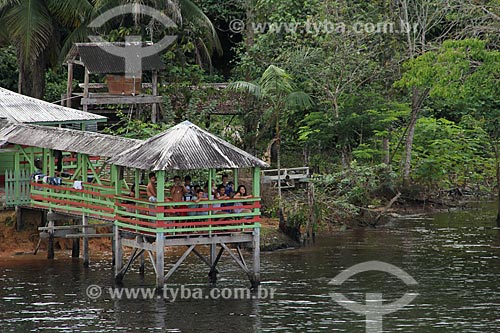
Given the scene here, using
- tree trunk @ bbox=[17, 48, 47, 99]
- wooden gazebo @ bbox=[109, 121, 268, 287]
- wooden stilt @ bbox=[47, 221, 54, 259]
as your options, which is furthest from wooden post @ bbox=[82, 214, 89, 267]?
tree trunk @ bbox=[17, 48, 47, 99]

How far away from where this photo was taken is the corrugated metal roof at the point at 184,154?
31625 millimetres

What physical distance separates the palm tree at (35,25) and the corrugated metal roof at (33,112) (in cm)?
683

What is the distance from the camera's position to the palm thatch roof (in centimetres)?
3456

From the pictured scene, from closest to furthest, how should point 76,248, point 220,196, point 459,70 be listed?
point 220,196 < point 76,248 < point 459,70

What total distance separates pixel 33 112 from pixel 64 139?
4590 mm

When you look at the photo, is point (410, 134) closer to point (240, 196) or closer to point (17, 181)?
point (17, 181)

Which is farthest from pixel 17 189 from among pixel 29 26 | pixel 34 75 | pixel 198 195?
pixel 34 75

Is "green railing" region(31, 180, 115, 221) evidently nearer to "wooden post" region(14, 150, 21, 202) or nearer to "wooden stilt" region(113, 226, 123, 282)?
"wooden post" region(14, 150, 21, 202)

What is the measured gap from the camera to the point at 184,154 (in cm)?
3194

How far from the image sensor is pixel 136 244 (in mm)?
33000

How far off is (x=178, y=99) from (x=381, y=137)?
880 cm

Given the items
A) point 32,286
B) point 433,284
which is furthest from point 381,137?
point 32,286

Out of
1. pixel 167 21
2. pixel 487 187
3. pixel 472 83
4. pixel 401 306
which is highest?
pixel 167 21

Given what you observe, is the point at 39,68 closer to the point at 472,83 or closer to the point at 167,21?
the point at 167,21
